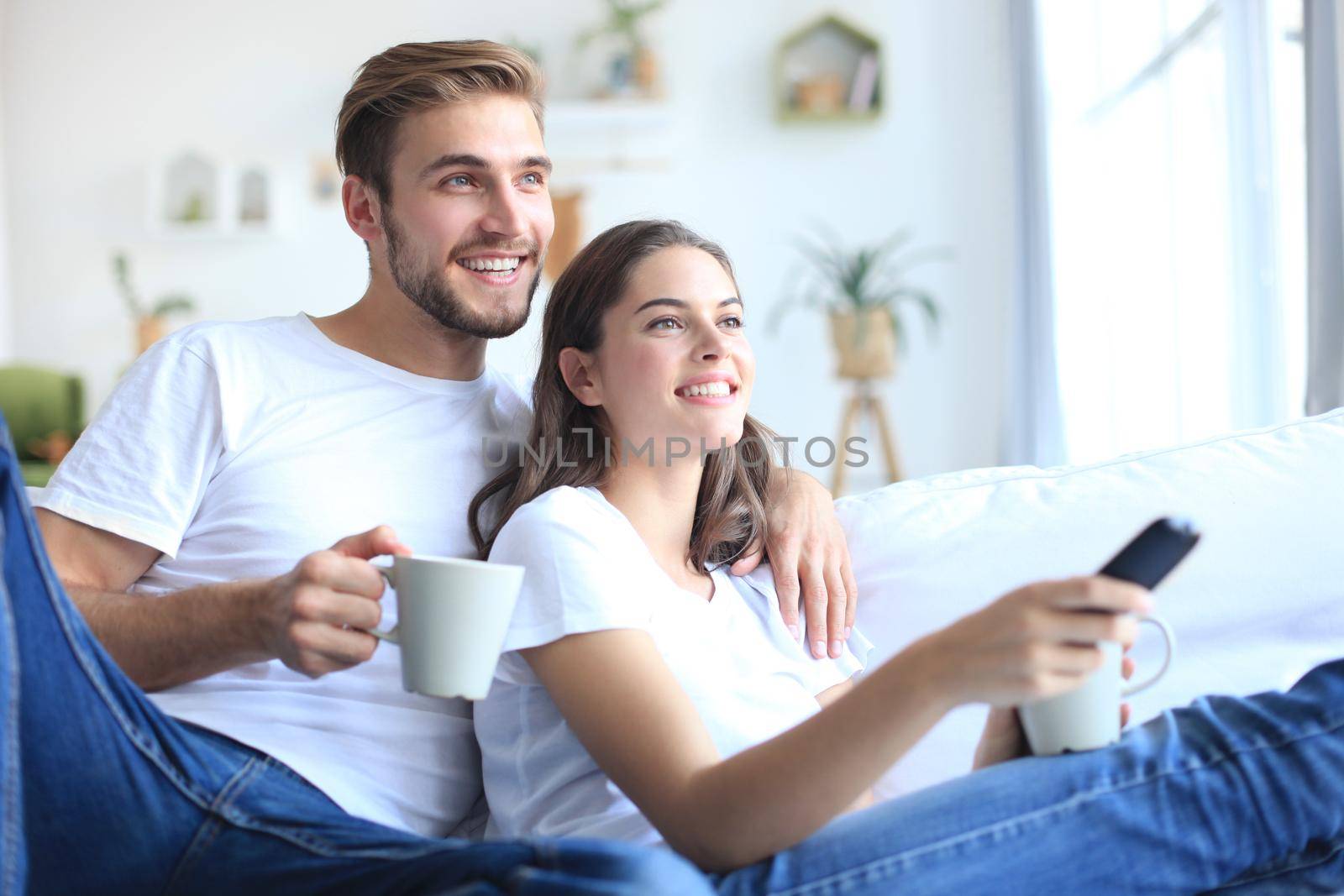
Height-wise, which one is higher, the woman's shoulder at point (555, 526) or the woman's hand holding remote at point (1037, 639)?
the woman's shoulder at point (555, 526)

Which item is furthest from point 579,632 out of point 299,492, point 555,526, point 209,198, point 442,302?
point 209,198

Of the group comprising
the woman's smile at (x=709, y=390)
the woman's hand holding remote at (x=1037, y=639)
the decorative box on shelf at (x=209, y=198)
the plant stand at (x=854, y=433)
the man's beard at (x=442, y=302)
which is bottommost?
the plant stand at (x=854, y=433)

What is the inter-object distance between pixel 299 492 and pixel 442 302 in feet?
1.06

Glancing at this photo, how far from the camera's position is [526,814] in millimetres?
1109

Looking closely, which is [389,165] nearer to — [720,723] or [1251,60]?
[720,723]

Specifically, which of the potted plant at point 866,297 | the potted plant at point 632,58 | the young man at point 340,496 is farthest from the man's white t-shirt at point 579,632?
the potted plant at point 632,58

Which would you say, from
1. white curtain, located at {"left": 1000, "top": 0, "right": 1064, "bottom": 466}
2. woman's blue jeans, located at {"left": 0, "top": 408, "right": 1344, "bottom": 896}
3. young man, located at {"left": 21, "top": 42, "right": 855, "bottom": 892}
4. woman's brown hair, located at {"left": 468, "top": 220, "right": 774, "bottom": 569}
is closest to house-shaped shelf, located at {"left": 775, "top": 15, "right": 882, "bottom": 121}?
white curtain, located at {"left": 1000, "top": 0, "right": 1064, "bottom": 466}

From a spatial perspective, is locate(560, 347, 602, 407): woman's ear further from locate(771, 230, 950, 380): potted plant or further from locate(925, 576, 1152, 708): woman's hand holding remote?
locate(771, 230, 950, 380): potted plant

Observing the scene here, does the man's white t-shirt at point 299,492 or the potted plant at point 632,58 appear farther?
the potted plant at point 632,58

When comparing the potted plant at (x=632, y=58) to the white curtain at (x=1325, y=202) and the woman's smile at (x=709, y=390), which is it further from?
the woman's smile at (x=709, y=390)

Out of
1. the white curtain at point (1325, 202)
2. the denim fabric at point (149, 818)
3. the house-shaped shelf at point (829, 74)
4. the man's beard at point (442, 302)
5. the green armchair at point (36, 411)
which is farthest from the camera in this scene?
the house-shaped shelf at point (829, 74)

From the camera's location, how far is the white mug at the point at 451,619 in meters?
0.90

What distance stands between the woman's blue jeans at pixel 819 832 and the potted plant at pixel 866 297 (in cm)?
365

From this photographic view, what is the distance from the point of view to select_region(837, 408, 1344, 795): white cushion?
→ 1.32 meters
